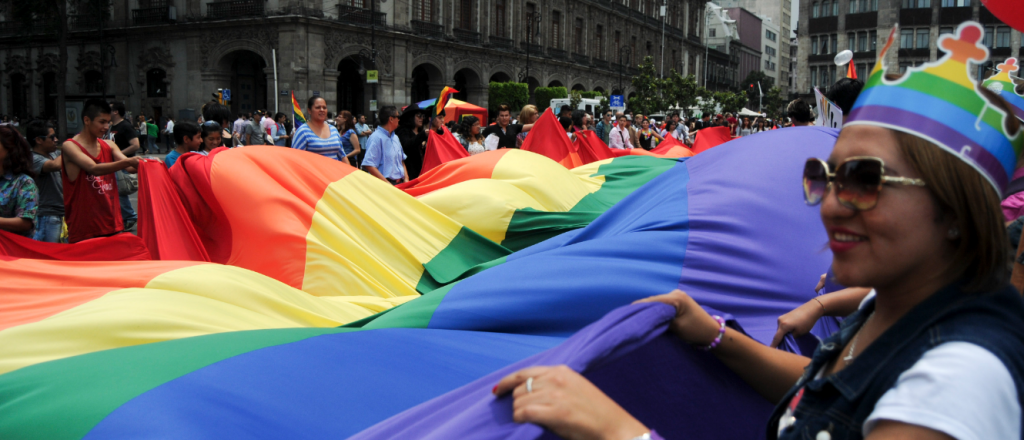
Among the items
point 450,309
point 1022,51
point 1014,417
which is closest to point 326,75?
point 450,309

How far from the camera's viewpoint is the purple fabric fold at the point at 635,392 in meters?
1.29

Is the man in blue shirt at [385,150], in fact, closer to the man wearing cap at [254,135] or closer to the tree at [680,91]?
the man wearing cap at [254,135]

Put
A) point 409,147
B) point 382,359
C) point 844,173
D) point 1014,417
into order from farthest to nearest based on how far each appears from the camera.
Answer: point 409,147
point 382,359
point 844,173
point 1014,417

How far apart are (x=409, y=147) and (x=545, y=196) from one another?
133 inches

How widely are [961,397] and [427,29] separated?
3444cm

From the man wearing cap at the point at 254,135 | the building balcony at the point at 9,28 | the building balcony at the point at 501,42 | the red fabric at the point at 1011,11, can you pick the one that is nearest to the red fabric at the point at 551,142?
the red fabric at the point at 1011,11

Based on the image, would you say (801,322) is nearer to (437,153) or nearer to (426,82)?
(437,153)

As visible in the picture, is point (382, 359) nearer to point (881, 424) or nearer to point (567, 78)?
point (881, 424)

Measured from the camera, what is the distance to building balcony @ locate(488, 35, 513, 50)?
3841cm

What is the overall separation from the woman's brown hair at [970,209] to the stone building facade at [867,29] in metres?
52.9

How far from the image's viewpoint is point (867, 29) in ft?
197

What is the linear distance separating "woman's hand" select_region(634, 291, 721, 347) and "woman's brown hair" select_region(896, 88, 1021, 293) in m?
0.53

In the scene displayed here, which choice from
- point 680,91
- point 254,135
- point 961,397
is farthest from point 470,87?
point 961,397

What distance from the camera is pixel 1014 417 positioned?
0.91m
